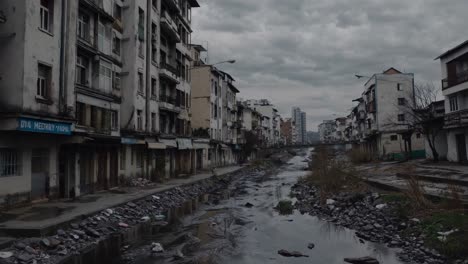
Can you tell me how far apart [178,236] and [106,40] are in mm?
17569

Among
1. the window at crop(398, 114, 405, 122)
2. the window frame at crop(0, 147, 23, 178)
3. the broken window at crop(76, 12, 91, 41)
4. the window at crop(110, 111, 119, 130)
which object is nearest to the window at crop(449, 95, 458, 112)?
the window at crop(398, 114, 405, 122)

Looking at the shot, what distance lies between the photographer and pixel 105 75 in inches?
1093

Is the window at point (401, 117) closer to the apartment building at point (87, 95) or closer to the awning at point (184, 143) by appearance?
the awning at point (184, 143)

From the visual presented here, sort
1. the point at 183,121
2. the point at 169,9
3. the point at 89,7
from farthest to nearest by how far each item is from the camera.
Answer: the point at 183,121
the point at 169,9
the point at 89,7

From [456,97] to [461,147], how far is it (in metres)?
5.40

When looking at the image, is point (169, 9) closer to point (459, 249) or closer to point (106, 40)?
point (106, 40)

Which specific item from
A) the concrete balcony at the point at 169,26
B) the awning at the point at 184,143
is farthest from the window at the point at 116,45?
the awning at the point at 184,143

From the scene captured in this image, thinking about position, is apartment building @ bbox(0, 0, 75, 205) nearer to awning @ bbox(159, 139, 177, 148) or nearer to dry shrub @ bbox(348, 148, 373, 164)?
awning @ bbox(159, 139, 177, 148)

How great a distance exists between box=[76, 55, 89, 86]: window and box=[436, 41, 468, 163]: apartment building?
32417mm

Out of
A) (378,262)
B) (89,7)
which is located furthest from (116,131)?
(378,262)

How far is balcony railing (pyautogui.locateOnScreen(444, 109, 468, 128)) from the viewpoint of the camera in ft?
122

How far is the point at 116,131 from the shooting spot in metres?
28.2

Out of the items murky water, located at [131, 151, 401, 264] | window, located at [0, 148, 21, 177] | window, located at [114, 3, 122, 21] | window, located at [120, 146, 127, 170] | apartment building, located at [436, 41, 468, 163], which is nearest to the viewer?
murky water, located at [131, 151, 401, 264]

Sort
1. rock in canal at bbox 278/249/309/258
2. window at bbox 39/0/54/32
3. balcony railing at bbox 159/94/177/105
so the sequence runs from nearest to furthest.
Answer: rock in canal at bbox 278/249/309/258
window at bbox 39/0/54/32
balcony railing at bbox 159/94/177/105
